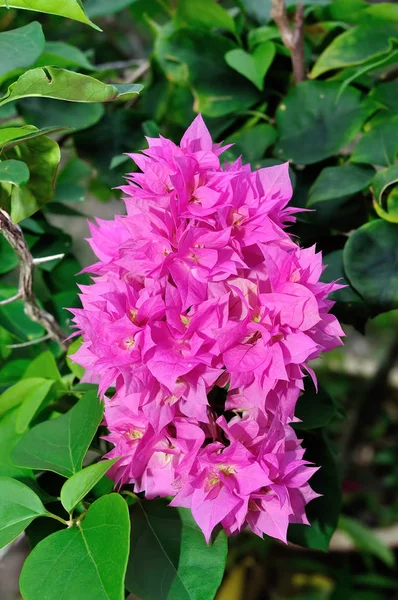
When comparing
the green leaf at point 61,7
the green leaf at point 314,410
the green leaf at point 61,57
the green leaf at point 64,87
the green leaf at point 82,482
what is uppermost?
the green leaf at point 61,7

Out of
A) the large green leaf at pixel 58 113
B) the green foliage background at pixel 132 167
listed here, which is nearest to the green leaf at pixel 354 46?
the green foliage background at pixel 132 167

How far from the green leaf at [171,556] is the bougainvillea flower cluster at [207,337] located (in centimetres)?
2

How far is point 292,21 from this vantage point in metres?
0.65

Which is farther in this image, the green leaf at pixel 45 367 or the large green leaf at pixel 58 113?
the large green leaf at pixel 58 113

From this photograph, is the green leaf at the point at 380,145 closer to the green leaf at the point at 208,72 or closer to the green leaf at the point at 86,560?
the green leaf at the point at 208,72

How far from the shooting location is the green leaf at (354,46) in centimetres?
56

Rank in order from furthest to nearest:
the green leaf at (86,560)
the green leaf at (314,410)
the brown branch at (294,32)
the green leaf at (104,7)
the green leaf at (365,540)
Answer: the green leaf at (365,540) < the green leaf at (104,7) < the brown branch at (294,32) < the green leaf at (314,410) < the green leaf at (86,560)

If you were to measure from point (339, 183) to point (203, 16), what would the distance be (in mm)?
248

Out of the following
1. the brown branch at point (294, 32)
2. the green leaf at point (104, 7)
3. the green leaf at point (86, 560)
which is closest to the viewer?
the green leaf at point (86, 560)

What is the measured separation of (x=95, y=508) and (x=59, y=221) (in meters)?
1.15

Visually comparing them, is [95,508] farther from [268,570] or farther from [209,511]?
[268,570]

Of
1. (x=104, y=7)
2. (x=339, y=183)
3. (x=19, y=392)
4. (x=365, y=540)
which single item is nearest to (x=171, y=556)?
(x=19, y=392)

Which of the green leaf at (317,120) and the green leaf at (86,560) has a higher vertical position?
the green leaf at (317,120)

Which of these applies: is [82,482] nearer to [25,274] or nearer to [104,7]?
[25,274]
